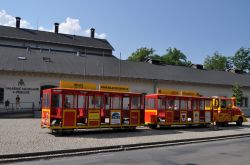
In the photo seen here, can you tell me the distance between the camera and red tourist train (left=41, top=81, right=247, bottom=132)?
62.4 ft

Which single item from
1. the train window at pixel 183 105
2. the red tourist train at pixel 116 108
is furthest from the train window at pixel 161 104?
the train window at pixel 183 105

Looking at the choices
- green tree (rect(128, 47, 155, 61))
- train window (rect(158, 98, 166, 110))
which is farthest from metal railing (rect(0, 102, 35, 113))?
green tree (rect(128, 47, 155, 61))

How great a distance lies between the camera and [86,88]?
20.6 meters

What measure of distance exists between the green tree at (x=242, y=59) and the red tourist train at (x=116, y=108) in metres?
66.2

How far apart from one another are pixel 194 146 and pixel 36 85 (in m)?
21.1

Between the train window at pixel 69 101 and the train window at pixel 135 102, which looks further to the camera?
the train window at pixel 135 102

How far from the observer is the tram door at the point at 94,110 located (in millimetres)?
20047

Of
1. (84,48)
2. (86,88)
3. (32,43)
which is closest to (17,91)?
(86,88)

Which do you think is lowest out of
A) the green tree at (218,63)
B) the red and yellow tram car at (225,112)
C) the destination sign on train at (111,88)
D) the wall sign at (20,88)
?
the red and yellow tram car at (225,112)

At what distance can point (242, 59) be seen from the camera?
92562 millimetres

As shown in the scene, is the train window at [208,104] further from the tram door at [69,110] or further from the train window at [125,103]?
the tram door at [69,110]

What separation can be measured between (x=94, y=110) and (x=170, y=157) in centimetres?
758

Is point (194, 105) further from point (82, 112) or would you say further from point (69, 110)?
point (69, 110)

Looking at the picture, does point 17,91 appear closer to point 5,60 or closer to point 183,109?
point 5,60
